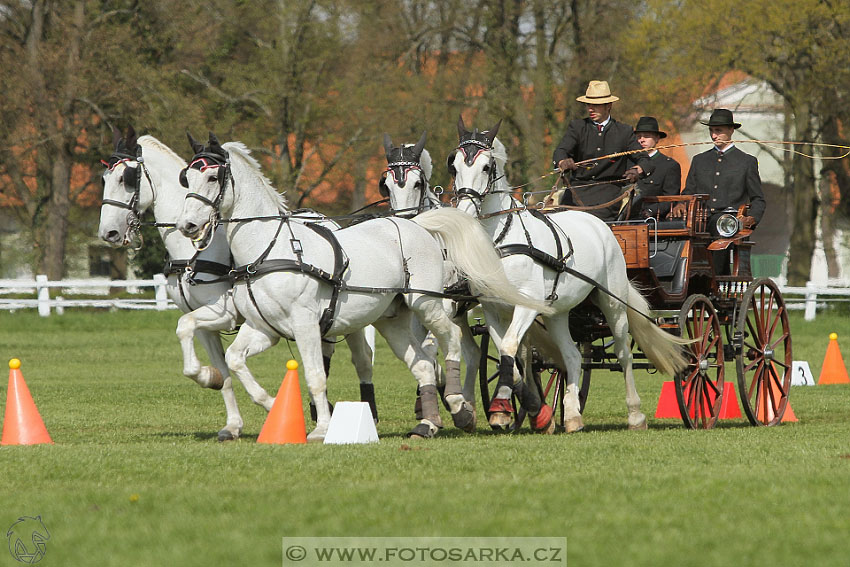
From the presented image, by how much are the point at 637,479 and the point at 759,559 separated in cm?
183

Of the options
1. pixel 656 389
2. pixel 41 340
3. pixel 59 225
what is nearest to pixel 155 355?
pixel 41 340

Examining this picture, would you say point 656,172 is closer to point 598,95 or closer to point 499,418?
point 598,95

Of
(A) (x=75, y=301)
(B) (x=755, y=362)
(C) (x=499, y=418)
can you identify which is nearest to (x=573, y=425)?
(C) (x=499, y=418)

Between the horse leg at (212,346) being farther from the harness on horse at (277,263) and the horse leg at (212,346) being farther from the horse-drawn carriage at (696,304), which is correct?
the horse-drawn carriage at (696,304)

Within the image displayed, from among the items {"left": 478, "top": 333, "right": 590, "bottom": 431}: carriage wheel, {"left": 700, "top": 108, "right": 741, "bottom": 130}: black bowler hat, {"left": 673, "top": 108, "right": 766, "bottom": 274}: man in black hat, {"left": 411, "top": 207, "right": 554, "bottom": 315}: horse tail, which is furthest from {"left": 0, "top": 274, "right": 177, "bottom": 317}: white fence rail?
{"left": 411, "top": 207, "right": 554, "bottom": 315}: horse tail

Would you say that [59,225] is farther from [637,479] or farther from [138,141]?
[637,479]

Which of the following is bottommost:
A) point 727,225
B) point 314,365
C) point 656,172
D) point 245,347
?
point 314,365

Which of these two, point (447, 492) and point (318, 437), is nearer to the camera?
point (447, 492)

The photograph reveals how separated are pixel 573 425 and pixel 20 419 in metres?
4.12

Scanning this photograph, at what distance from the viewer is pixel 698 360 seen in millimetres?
10203

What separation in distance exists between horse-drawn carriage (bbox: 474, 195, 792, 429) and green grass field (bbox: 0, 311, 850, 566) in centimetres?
42

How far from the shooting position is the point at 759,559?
498 cm

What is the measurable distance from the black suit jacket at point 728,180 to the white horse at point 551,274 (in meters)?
1.38

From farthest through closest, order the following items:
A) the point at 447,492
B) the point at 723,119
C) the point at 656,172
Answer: the point at 656,172
the point at 723,119
the point at 447,492
